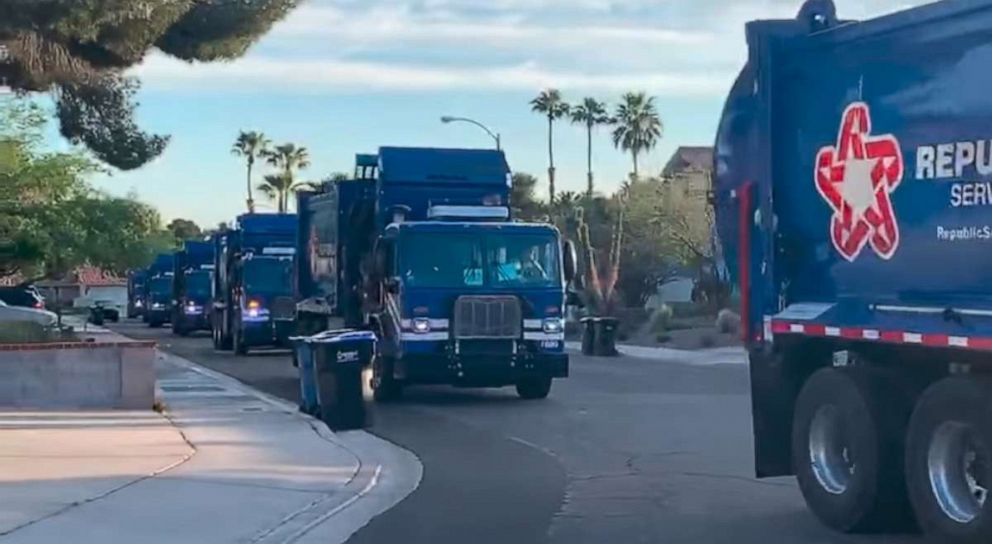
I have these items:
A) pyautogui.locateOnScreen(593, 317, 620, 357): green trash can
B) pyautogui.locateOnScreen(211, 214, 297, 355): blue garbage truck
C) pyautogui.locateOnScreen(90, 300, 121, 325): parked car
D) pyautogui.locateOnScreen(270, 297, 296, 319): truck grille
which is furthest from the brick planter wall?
pyautogui.locateOnScreen(90, 300, 121, 325): parked car

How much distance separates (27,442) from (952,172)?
36.3 feet

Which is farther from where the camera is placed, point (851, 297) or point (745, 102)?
point (745, 102)

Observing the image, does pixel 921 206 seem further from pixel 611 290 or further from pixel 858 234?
pixel 611 290

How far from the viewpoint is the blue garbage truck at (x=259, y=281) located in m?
40.7

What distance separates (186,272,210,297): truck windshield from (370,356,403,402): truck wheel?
32.2m

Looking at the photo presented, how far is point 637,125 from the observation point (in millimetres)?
89812

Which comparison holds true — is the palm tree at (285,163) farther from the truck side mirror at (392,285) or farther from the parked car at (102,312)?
A: the truck side mirror at (392,285)

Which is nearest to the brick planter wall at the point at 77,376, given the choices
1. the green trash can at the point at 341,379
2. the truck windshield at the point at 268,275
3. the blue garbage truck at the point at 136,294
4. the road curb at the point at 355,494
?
the road curb at the point at 355,494

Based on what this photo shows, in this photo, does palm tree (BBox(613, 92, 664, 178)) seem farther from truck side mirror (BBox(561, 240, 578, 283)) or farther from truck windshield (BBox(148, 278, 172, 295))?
truck side mirror (BBox(561, 240, 578, 283))

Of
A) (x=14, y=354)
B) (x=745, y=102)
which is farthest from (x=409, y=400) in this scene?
(x=745, y=102)

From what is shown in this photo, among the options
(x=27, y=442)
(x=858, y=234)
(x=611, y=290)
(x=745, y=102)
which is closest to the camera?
(x=858, y=234)

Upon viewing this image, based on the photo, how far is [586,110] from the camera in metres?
88.5

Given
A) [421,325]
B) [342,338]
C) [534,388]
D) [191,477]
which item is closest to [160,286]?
[534,388]

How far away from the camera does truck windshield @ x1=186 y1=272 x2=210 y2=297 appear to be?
187 ft
